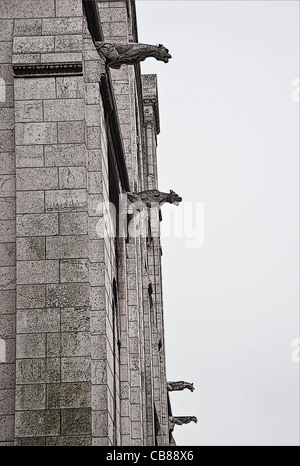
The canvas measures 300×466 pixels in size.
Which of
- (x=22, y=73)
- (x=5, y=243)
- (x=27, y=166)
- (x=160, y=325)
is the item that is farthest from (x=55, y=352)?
(x=160, y=325)

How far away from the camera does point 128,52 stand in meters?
20.3

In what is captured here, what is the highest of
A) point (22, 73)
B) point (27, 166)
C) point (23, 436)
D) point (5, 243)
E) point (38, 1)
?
point (38, 1)

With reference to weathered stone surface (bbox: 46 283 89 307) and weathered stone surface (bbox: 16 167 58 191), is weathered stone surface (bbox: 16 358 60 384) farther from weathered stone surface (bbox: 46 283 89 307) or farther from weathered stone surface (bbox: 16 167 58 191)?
weathered stone surface (bbox: 16 167 58 191)

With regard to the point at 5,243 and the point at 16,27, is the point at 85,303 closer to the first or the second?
the point at 5,243

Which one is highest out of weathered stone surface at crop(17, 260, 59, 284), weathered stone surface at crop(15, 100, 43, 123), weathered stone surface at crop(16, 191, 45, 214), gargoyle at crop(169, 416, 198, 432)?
weathered stone surface at crop(15, 100, 43, 123)

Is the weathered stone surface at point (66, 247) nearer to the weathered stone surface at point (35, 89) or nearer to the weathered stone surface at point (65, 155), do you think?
the weathered stone surface at point (65, 155)

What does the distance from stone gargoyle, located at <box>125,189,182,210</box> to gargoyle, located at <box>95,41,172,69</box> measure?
6665 millimetres

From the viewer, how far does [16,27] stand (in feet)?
60.0

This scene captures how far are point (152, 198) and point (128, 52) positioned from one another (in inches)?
322

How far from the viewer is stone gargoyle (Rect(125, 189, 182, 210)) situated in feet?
88.8

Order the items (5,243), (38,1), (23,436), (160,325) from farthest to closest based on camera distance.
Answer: (160,325) → (38,1) → (5,243) → (23,436)

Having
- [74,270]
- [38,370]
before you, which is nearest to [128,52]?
[74,270]

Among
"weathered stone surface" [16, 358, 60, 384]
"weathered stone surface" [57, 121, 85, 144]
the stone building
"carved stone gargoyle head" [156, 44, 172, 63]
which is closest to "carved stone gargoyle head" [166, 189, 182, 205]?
the stone building

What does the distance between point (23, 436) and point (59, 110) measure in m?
5.72
